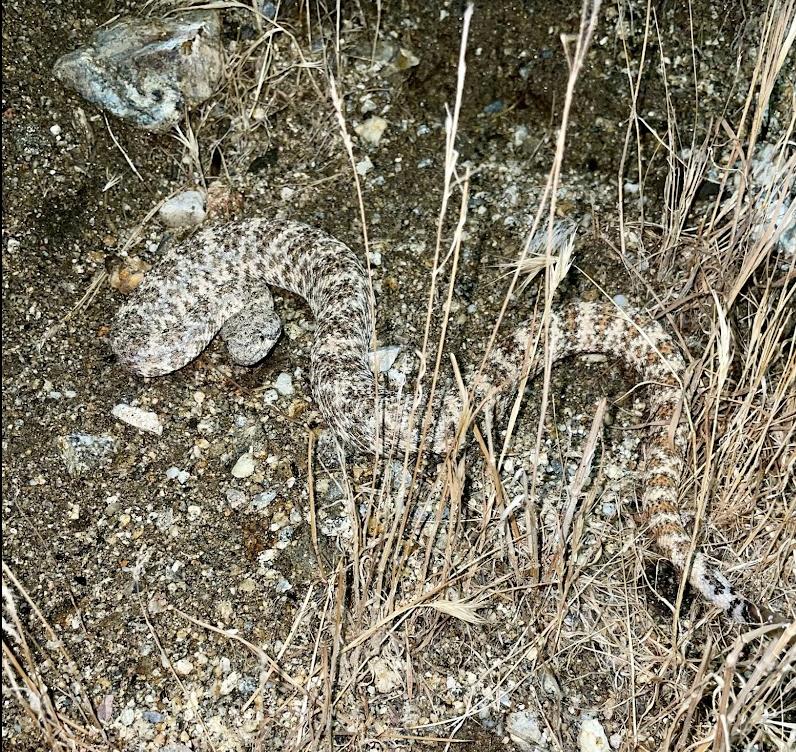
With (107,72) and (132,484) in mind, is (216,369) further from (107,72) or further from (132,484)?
(107,72)

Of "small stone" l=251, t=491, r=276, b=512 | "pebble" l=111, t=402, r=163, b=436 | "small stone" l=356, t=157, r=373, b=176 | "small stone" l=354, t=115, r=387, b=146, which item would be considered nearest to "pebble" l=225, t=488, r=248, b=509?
"small stone" l=251, t=491, r=276, b=512

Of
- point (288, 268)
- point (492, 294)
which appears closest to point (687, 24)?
point (492, 294)

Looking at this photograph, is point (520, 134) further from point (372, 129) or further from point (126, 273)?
point (126, 273)

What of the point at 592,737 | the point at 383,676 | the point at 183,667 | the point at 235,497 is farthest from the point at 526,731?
the point at 235,497

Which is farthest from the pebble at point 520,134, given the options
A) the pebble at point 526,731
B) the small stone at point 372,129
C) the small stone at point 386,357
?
the pebble at point 526,731

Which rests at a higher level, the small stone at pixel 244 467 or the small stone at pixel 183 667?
the small stone at pixel 244 467

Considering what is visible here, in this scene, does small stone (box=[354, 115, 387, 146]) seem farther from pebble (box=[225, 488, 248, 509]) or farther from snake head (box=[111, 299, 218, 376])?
pebble (box=[225, 488, 248, 509])

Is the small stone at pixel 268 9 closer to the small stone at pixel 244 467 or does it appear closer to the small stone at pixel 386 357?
the small stone at pixel 386 357
